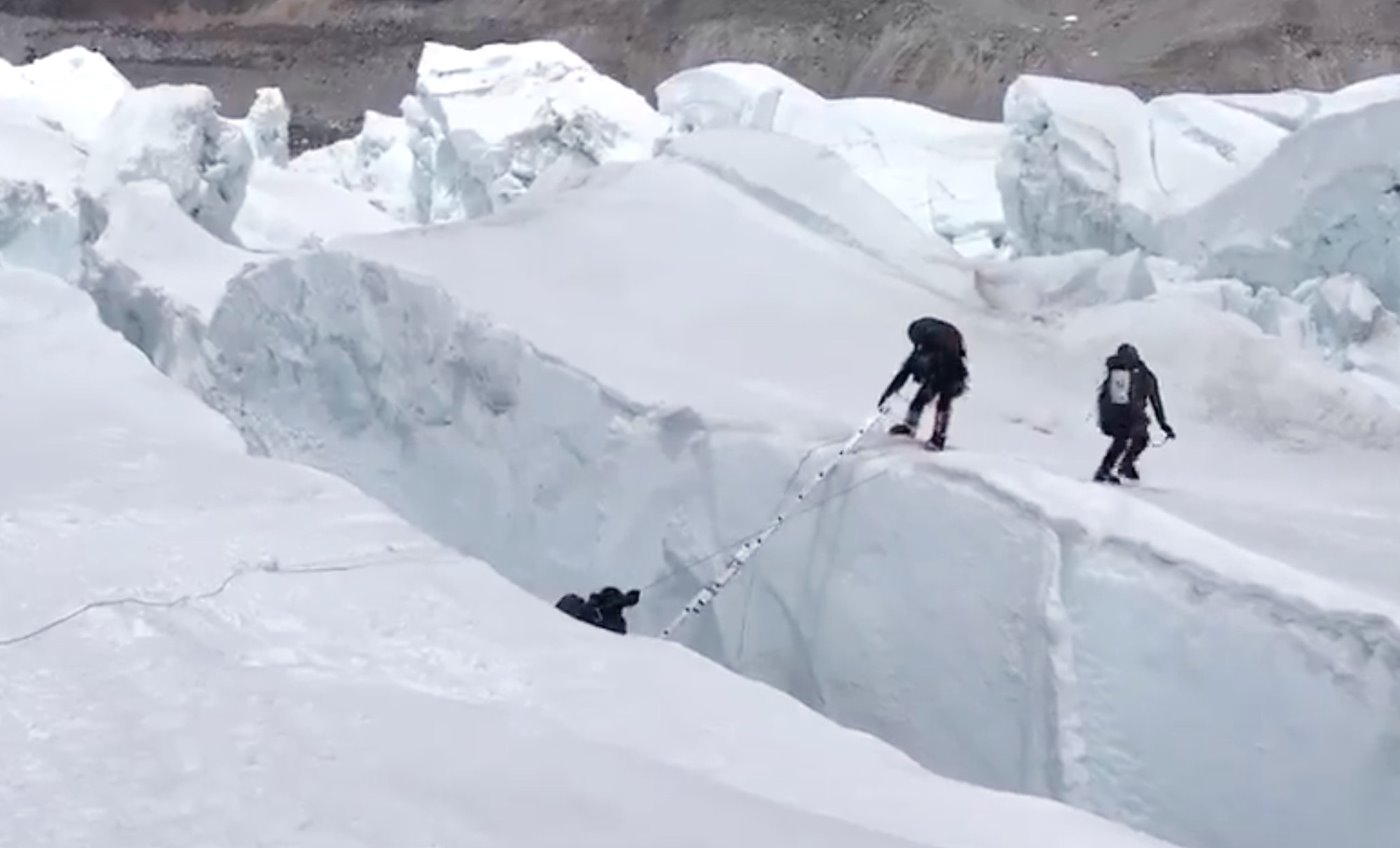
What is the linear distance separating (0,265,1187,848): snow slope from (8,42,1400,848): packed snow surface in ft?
0.04

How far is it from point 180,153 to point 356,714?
33.4 ft

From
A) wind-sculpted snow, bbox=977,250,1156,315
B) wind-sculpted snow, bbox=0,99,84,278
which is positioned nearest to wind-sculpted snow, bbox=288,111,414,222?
wind-sculpted snow, bbox=0,99,84,278

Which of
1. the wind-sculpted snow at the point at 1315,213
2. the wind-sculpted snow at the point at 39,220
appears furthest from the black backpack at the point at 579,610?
the wind-sculpted snow at the point at 1315,213

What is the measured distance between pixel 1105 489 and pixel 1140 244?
8153 mm

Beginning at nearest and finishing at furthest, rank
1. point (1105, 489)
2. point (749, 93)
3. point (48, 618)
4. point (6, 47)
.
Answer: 1. point (48, 618)
2. point (1105, 489)
3. point (749, 93)
4. point (6, 47)

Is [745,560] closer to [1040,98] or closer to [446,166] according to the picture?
[1040,98]

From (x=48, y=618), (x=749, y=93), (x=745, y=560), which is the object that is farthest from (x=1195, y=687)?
(x=749, y=93)

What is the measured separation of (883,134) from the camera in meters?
15.7

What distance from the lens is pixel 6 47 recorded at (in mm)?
32656

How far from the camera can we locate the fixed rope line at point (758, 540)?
17.4ft

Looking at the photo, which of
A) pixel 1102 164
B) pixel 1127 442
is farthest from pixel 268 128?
pixel 1127 442

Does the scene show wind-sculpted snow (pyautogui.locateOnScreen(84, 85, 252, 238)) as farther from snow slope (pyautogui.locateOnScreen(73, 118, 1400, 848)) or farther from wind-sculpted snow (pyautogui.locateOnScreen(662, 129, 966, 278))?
wind-sculpted snow (pyautogui.locateOnScreen(662, 129, 966, 278))

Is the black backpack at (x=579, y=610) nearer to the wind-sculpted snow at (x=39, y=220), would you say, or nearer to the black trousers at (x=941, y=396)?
the black trousers at (x=941, y=396)

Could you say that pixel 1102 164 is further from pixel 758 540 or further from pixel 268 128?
pixel 268 128
